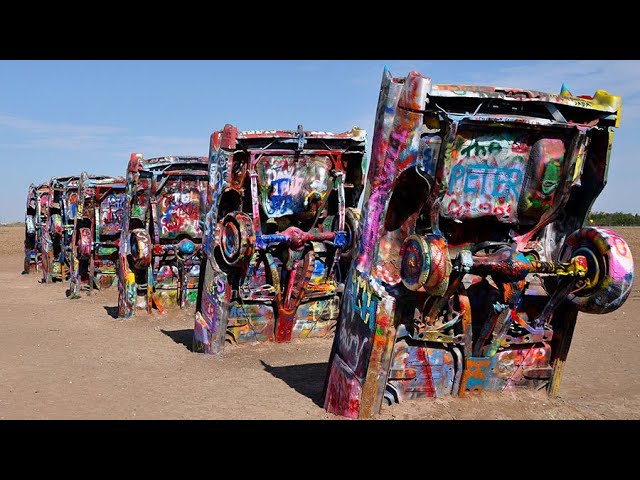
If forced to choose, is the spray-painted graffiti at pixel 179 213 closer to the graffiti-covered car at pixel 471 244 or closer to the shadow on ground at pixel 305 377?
the shadow on ground at pixel 305 377

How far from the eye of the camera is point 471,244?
632 centimetres

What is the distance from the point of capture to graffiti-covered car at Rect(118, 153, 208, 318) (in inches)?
497

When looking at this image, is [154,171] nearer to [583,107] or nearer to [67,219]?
[67,219]

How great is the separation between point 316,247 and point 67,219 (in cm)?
965

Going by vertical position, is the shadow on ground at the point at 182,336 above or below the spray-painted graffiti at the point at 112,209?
below

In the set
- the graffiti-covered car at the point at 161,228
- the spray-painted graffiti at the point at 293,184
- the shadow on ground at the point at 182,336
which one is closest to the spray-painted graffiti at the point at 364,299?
the spray-painted graffiti at the point at 293,184

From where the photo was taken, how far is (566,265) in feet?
19.7

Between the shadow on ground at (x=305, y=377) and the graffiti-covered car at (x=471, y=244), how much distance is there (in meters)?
0.78

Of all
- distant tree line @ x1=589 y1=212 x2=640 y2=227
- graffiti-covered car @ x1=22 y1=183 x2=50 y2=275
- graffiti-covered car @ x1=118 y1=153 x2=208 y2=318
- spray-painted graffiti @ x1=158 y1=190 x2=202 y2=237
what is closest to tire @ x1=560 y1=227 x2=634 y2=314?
graffiti-covered car @ x1=118 y1=153 x2=208 y2=318

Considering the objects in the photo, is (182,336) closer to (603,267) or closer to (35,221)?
(603,267)

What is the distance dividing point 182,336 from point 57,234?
893 cm

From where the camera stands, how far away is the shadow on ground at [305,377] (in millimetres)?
7500

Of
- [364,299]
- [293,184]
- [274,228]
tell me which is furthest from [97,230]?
[364,299]

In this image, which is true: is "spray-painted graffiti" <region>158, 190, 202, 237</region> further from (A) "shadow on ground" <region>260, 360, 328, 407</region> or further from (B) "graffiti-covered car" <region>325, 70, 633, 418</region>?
→ (B) "graffiti-covered car" <region>325, 70, 633, 418</region>
